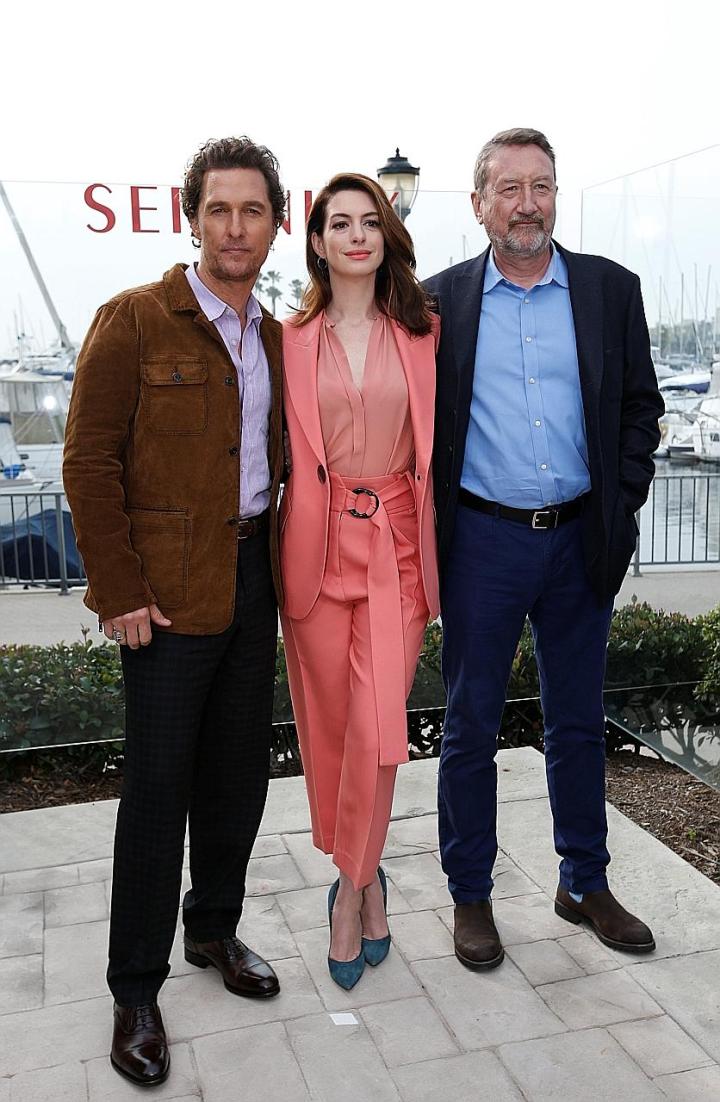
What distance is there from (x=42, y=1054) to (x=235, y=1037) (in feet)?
1.32

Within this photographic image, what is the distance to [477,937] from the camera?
104 inches

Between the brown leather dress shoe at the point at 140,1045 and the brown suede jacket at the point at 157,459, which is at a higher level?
the brown suede jacket at the point at 157,459

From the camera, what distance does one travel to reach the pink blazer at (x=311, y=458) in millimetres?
2348

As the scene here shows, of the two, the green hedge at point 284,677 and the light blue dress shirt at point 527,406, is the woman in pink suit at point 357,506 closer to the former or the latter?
the light blue dress shirt at point 527,406

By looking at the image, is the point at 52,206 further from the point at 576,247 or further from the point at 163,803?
the point at 163,803

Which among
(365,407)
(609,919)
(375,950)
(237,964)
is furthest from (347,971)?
(365,407)

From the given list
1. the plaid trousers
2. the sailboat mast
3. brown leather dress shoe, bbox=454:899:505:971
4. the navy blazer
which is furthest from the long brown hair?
the sailboat mast

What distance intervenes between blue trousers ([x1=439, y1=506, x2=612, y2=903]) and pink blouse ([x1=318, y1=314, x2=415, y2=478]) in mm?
290

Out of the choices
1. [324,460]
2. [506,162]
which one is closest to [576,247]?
[506,162]

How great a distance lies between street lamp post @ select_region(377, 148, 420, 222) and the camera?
3967 millimetres

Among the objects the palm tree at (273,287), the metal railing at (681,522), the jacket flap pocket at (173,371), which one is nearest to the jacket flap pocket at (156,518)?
the jacket flap pocket at (173,371)

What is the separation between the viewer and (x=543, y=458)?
2521 millimetres

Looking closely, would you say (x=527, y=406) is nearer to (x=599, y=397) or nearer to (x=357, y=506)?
(x=599, y=397)

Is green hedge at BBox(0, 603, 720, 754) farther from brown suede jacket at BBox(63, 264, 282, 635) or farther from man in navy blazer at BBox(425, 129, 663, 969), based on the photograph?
brown suede jacket at BBox(63, 264, 282, 635)
